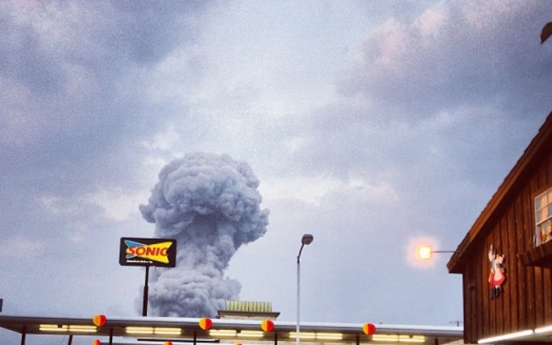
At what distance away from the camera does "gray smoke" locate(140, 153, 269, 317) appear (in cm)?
10925

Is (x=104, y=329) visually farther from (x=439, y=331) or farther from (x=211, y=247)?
(x=211, y=247)

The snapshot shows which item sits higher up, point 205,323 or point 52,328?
point 205,323

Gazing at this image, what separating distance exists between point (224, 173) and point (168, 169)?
423 inches

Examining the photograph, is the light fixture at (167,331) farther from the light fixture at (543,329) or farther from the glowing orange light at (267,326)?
the light fixture at (543,329)

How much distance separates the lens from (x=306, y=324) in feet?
105

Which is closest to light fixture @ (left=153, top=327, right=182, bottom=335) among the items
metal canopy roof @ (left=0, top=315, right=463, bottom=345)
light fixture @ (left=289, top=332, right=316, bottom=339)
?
metal canopy roof @ (left=0, top=315, right=463, bottom=345)

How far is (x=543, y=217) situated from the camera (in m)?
18.0

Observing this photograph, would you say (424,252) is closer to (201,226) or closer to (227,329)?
(227,329)

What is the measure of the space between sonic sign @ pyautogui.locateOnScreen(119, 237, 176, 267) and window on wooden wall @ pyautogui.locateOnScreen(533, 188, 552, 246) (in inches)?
1729

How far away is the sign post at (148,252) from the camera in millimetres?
59812

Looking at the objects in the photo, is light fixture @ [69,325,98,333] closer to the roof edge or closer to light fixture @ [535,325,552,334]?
the roof edge

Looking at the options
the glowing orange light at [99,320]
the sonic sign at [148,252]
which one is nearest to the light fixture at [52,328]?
the glowing orange light at [99,320]

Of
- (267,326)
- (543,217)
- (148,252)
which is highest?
(148,252)

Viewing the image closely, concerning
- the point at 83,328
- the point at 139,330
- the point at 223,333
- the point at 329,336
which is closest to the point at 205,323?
the point at 223,333
